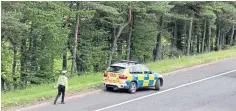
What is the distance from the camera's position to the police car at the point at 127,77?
22.2 m

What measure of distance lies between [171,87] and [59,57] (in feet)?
31.5

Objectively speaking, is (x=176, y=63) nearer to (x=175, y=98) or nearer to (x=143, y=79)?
(x=143, y=79)

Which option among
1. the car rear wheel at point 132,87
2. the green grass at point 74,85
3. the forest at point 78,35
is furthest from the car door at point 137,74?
the forest at point 78,35

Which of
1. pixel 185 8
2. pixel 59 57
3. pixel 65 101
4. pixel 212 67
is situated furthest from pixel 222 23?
pixel 65 101

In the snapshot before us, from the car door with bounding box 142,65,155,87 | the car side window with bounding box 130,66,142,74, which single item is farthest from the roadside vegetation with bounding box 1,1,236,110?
the car door with bounding box 142,65,155,87

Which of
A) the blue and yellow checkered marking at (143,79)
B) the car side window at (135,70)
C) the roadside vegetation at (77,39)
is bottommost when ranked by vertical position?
the blue and yellow checkered marking at (143,79)

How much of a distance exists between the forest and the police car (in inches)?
212

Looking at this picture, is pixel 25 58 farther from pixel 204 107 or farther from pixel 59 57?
pixel 204 107

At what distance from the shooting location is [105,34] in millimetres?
35625

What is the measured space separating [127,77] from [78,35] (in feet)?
39.0

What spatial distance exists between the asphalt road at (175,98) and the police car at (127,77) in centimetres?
40

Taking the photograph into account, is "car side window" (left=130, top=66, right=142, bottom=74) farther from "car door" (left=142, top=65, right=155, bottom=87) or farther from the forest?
the forest

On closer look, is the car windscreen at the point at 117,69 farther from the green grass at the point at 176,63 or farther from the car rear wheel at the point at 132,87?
the green grass at the point at 176,63

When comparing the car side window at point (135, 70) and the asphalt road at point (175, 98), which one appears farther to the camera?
the car side window at point (135, 70)
